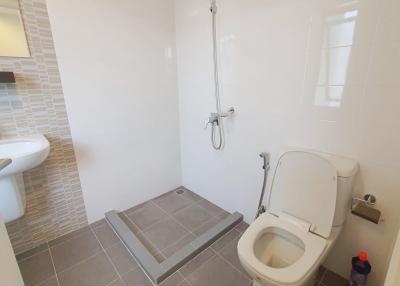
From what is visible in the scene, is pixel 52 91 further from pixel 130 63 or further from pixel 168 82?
pixel 168 82

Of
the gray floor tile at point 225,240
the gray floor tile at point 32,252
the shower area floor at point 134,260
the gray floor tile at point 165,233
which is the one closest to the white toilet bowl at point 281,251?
the shower area floor at point 134,260

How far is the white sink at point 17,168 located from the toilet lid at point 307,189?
4.90 feet

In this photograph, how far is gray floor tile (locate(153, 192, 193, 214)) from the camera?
87.7 inches

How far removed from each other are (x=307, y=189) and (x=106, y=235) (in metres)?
1.67

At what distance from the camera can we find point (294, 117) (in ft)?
4.71

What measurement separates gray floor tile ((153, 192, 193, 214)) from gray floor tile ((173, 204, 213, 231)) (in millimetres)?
71

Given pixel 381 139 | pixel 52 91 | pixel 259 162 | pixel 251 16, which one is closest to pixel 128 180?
pixel 52 91

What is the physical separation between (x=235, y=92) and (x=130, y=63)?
98cm

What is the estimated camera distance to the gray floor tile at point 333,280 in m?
1.40

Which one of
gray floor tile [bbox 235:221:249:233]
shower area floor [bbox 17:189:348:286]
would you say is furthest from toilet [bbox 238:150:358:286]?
gray floor tile [bbox 235:221:249:233]

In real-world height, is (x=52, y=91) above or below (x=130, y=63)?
below

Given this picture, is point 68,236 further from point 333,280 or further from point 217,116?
point 333,280

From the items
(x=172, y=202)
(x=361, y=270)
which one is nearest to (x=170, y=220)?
(x=172, y=202)

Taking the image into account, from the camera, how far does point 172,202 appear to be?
233cm
